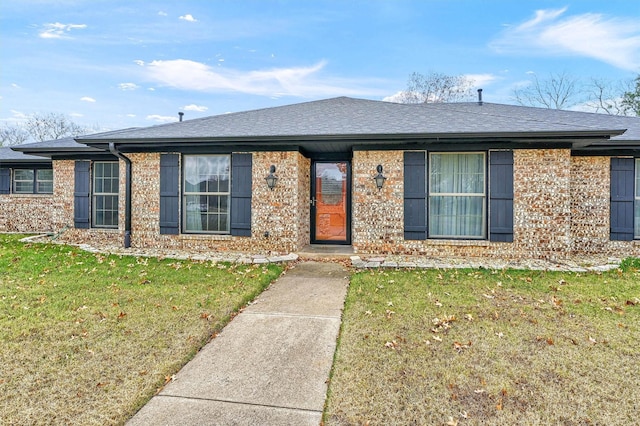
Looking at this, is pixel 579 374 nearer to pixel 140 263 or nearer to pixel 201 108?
pixel 140 263

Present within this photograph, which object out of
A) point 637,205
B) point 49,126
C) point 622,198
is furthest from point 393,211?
point 49,126

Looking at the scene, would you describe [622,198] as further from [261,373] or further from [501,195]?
[261,373]

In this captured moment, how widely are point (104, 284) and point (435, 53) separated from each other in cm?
1786

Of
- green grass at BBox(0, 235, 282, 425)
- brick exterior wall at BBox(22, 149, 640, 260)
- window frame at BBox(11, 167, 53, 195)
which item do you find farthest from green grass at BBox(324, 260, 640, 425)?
window frame at BBox(11, 167, 53, 195)

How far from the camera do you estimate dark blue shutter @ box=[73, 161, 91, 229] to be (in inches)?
348

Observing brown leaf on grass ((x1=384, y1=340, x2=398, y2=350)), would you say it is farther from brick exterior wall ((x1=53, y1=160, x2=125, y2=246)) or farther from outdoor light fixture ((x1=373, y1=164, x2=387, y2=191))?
brick exterior wall ((x1=53, y1=160, x2=125, y2=246))

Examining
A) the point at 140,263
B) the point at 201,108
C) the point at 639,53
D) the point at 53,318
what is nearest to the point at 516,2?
the point at 639,53

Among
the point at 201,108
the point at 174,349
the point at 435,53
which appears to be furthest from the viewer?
the point at 201,108

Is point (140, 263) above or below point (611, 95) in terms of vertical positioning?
below

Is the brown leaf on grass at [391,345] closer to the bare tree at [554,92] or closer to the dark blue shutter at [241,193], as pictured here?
the dark blue shutter at [241,193]

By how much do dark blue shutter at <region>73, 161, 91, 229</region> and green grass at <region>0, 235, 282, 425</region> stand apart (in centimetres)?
276

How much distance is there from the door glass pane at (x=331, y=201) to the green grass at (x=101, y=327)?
101 inches

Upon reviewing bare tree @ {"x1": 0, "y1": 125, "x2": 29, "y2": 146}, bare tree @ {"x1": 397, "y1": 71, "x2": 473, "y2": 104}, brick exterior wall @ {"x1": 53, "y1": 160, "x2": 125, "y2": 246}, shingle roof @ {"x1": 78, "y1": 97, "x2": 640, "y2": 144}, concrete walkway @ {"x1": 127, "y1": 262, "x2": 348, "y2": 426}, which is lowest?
concrete walkway @ {"x1": 127, "y1": 262, "x2": 348, "y2": 426}

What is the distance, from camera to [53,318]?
3.50 m
